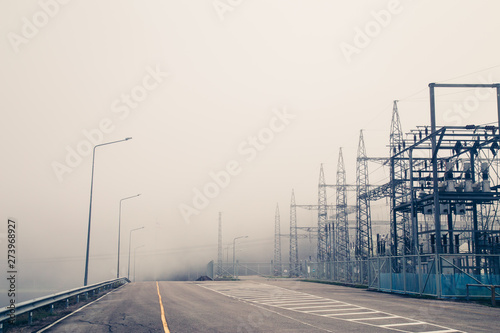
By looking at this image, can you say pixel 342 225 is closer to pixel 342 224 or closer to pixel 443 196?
pixel 342 224

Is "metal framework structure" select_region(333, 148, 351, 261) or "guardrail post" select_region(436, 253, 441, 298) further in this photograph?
"metal framework structure" select_region(333, 148, 351, 261)

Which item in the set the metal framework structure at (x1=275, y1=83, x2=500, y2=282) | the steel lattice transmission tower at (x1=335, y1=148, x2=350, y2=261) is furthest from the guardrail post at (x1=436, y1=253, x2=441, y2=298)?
the steel lattice transmission tower at (x1=335, y1=148, x2=350, y2=261)

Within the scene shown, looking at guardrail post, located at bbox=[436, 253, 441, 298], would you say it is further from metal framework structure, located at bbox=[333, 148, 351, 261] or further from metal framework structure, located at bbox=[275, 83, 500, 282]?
metal framework structure, located at bbox=[333, 148, 351, 261]

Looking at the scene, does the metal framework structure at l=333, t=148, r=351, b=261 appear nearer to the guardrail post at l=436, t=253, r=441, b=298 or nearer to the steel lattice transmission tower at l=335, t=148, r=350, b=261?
the steel lattice transmission tower at l=335, t=148, r=350, b=261

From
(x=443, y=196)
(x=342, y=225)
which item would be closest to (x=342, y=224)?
(x=342, y=225)

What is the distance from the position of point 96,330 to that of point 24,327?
2.75m

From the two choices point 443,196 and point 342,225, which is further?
point 342,225

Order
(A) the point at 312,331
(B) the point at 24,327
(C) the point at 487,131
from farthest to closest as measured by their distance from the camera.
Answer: (C) the point at 487,131 < (B) the point at 24,327 < (A) the point at 312,331

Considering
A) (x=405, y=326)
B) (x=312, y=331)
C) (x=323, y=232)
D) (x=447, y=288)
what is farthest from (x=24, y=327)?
(x=323, y=232)

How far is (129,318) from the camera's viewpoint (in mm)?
16719

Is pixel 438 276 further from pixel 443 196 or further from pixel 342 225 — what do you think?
pixel 342 225

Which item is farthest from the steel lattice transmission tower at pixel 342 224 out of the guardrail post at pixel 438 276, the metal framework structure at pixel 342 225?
the guardrail post at pixel 438 276

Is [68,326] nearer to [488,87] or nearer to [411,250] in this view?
[488,87]

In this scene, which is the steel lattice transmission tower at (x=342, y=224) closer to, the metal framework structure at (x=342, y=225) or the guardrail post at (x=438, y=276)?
the metal framework structure at (x=342, y=225)
